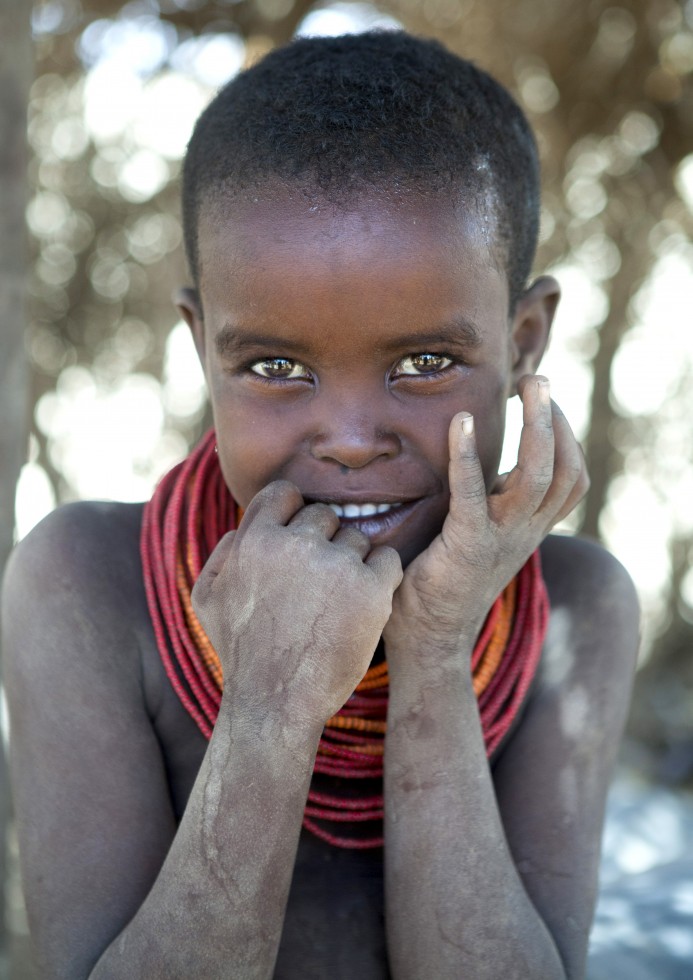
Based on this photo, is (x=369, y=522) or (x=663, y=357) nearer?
(x=369, y=522)

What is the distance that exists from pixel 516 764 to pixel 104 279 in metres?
3.97

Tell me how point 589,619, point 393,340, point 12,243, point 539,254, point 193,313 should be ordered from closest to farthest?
point 393,340, point 193,313, point 589,619, point 12,243, point 539,254

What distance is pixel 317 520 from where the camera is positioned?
62.6 inches

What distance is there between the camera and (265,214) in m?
1.56

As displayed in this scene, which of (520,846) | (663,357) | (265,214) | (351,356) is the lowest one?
(520,846)

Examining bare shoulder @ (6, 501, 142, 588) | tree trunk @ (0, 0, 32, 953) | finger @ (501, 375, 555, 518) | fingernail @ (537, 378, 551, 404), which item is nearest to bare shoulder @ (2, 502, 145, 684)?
bare shoulder @ (6, 501, 142, 588)

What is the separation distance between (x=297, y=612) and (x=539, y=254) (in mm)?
4013

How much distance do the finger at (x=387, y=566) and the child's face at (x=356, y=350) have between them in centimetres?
8

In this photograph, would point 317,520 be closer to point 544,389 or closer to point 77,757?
point 544,389

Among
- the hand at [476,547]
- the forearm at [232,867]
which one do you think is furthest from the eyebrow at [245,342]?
the forearm at [232,867]

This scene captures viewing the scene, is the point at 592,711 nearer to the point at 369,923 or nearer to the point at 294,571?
the point at 369,923

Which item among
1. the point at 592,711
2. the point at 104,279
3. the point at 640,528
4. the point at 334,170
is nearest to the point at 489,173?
the point at 334,170

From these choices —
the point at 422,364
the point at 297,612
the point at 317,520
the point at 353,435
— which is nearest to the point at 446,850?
the point at 297,612

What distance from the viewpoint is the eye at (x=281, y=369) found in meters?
1.62
